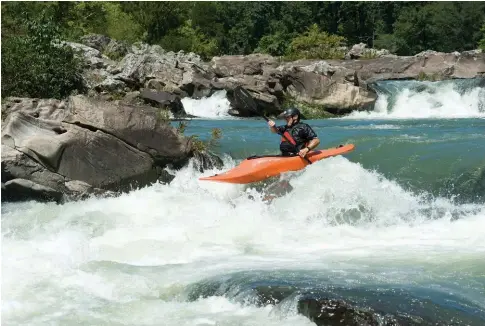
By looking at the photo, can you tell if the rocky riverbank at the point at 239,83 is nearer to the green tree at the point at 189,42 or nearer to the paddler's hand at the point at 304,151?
the paddler's hand at the point at 304,151

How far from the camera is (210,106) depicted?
1964 cm

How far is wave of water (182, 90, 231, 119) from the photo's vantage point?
63.7 ft

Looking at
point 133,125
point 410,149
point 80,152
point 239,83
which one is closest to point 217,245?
point 80,152

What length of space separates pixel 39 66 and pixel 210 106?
25.6 ft

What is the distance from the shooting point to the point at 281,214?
8188 mm

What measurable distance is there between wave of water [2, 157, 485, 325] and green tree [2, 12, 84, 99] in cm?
424

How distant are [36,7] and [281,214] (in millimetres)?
21372

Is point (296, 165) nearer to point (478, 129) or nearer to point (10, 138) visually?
point (10, 138)

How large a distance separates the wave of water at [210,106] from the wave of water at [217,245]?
30.6ft

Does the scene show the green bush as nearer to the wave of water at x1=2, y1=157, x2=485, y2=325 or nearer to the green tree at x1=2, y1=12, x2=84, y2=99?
the green tree at x1=2, y1=12, x2=84, y2=99

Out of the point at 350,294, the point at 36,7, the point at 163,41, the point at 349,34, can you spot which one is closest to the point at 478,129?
the point at 350,294

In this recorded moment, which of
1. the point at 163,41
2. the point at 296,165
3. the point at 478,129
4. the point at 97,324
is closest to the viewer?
the point at 97,324

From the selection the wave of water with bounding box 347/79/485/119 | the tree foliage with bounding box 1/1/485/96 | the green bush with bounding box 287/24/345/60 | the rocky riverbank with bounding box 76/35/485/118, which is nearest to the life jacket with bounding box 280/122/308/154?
the rocky riverbank with bounding box 76/35/485/118

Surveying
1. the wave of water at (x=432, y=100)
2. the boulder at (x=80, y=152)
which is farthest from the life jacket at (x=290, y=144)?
the wave of water at (x=432, y=100)
